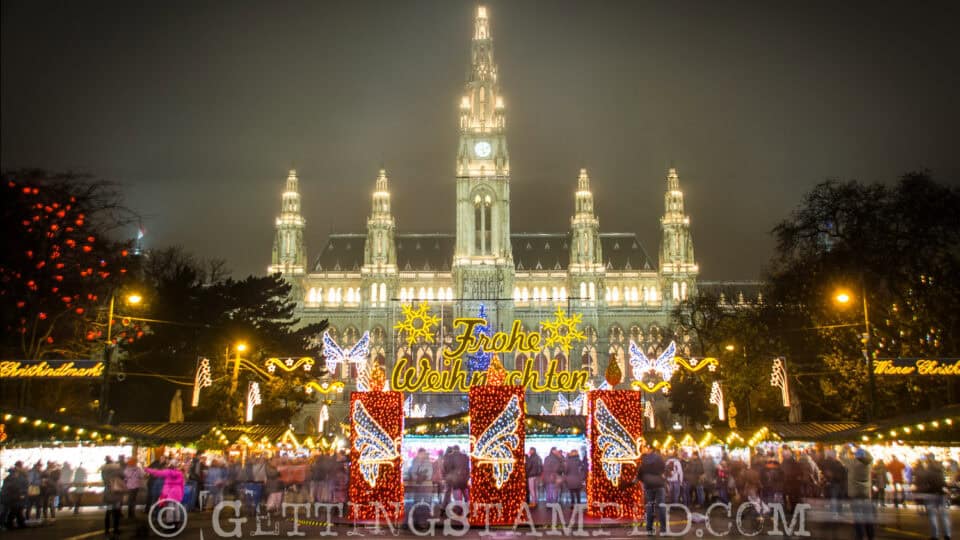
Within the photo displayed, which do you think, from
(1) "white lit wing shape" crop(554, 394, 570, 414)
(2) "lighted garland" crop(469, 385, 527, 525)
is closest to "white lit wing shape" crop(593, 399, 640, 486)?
(2) "lighted garland" crop(469, 385, 527, 525)

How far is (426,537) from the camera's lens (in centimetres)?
1631

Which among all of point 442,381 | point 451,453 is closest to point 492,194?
point 442,381

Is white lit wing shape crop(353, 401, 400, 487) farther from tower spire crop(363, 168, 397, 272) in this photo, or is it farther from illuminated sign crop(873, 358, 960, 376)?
tower spire crop(363, 168, 397, 272)

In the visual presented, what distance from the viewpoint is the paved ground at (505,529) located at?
53.3 ft

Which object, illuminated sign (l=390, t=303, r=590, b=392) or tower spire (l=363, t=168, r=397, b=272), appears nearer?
illuminated sign (l=390, t=303, r=590, b=392)

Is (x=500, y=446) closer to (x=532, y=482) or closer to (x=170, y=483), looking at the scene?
(x=532, y=482)

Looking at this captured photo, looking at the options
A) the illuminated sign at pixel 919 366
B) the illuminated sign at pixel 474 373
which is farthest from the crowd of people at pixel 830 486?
the illuminated sign at pixel 474 373

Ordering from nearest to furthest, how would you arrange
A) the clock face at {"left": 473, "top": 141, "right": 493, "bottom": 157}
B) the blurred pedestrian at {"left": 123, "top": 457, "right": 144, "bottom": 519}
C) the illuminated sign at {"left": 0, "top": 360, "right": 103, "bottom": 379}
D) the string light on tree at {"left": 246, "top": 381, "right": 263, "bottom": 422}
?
the blurred pedestrian at {"left": 123, "top": 457, "right": 144, "bottom": 519} < the illuminated sign at {"left": 0, "top": 360, "right": 103, "bottom": 379} < the string light on tree at {"left": 246, "top": 381, "right": 263, "bottom": 422} < the clock face at {"left": 473, "top": 141, "right": 493, "bottom": 157}

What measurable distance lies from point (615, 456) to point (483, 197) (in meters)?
72.0

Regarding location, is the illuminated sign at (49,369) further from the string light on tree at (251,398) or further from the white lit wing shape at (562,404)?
the white lit wing shape at (562,404)

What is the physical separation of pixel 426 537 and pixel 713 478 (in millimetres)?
10641

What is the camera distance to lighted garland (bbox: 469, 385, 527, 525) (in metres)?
18.0

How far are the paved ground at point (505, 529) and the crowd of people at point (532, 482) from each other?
396 mm

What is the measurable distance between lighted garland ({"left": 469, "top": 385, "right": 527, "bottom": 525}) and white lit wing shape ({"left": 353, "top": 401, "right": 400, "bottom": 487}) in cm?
199
